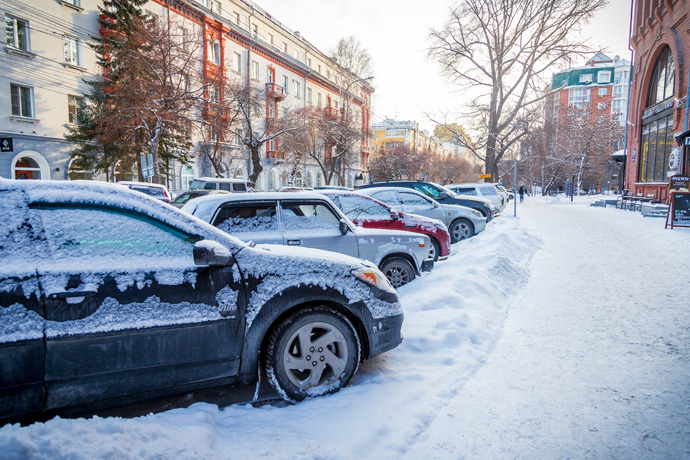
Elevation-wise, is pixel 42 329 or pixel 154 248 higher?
pixel 154 248

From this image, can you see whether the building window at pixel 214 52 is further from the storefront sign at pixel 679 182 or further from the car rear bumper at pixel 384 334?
the car rear bumper at pixel 384 334

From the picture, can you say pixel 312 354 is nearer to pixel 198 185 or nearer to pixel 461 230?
pixel 461 230

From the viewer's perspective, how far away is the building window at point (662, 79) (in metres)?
23.0

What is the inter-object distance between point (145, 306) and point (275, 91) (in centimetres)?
4076

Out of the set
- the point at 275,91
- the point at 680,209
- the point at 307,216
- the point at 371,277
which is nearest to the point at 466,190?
the point at 680,209

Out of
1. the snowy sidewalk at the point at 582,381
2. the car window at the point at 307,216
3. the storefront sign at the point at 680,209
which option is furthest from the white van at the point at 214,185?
the storefront sign at the point at 680,209

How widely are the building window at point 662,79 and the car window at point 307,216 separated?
25042 mm

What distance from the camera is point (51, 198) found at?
2.57 metres

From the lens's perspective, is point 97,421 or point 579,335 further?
point 579,335

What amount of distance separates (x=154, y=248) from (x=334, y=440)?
1710mm

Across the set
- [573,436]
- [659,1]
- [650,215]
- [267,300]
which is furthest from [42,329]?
[659,1]

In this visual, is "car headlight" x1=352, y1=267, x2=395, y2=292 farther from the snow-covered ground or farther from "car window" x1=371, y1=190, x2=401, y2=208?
"car window" x1=371, y1=190, x2=401, y2=208

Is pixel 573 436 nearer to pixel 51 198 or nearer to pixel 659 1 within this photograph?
pixel 51 198

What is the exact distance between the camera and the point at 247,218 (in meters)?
5.19
